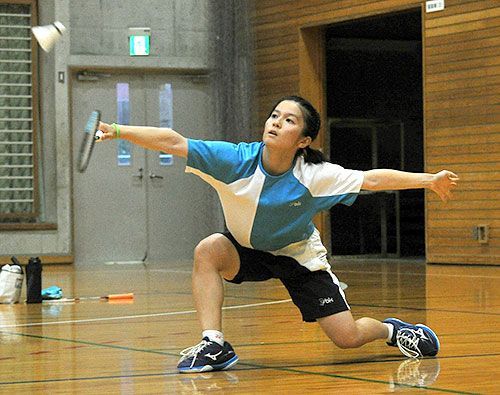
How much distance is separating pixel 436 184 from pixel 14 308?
4.67 m

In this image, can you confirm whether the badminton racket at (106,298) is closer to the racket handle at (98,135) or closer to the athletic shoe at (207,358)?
the athletic shoe at (207,358)

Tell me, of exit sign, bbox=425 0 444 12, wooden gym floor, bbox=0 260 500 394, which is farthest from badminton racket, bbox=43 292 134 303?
exit sign, bbox=425 0 444 12

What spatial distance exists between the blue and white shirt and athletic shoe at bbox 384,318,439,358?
0.66m

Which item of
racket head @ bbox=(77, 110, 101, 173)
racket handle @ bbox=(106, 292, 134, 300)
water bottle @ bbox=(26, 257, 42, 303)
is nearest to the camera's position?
racket head @ bbox=(77, 110, 101, 173)

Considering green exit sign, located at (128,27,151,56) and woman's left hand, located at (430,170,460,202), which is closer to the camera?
woman's left hand, located at (430,170,460,202)

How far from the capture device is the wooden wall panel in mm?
13742

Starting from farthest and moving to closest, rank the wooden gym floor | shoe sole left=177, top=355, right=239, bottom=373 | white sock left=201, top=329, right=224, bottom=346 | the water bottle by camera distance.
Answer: the water bottle → white sock left=201, top=329, right=224, bottom=346 → shoe sole left=177, top=355, right=239, bottom=373 → the wooden gym floor

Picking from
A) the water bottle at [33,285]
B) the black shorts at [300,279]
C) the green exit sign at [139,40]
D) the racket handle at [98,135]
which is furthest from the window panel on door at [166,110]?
the racket handle at [98,135]

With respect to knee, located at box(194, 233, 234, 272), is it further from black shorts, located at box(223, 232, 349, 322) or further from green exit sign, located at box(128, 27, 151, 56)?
green exit sign, located at box(128, 27, 151, 56)

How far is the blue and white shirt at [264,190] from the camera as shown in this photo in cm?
488

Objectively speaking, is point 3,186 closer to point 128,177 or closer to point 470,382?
point 128,177

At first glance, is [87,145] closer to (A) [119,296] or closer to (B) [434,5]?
(A) [119,296]

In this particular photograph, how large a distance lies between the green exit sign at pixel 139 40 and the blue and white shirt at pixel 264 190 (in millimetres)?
13355

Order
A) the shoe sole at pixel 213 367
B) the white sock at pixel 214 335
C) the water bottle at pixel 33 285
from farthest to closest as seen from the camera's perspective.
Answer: the water bottle at pixel 33 285 → the white sock at pixel 214 335 → the shoe sole at pixel 213 367
